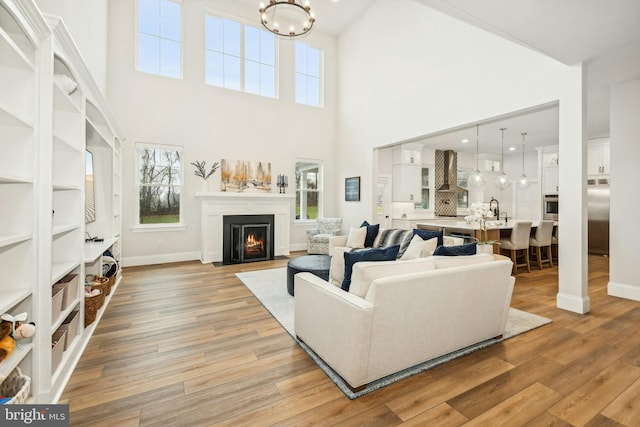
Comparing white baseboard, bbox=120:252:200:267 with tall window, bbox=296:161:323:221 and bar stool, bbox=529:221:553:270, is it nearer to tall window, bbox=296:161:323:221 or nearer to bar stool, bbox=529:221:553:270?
tall window, bbox=296:161:323:221

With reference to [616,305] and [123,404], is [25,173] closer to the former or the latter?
[123,404]

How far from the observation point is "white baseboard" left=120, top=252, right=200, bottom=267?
557 cm

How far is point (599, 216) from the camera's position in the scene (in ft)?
21.9

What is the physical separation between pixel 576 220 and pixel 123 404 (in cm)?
459

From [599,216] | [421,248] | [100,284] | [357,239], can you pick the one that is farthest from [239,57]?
[599,216]

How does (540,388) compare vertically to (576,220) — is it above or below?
below

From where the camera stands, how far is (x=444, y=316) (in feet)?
7.29

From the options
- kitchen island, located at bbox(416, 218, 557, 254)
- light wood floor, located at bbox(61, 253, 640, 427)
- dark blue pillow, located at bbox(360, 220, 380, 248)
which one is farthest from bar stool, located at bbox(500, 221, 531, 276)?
dark blue pillow, located at bbox(360, 220, 380, 248)

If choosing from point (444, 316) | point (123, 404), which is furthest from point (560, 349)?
point (123, 404)

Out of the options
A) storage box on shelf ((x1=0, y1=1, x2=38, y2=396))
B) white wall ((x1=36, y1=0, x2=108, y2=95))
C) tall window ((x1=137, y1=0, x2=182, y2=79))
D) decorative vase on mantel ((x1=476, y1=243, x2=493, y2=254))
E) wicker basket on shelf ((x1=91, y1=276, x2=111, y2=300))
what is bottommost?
wicker basket on shelf ((x1=91, y1=276, x2=111, y2=300))

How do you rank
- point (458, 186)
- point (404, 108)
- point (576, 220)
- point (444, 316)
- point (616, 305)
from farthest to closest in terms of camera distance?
point (458, 186) < point (404, 108) < point (616, 305) < point (576, 220) < point (444, 316)

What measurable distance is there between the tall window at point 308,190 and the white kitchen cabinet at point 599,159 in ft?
21.5

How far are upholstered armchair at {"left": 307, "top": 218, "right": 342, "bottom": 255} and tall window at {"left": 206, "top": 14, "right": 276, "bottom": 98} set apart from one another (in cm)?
339

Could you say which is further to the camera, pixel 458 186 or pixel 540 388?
pixel 458 186
